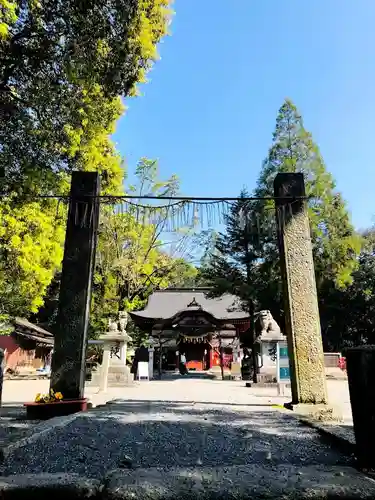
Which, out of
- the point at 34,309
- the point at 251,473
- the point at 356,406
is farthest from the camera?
the point at 34,309

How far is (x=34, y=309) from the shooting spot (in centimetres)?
1153

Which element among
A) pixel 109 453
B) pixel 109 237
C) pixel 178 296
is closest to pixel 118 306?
pixel 109 237

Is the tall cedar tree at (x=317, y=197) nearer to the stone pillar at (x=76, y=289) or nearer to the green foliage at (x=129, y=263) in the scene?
the green foliage at (x=129, y=263)

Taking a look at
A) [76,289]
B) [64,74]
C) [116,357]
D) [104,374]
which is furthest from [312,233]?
[76,289]

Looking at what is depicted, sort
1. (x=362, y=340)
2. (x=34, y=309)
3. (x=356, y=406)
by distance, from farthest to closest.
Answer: (x=362, y=340) → (x=34, y=309) → (x=356, y=406)

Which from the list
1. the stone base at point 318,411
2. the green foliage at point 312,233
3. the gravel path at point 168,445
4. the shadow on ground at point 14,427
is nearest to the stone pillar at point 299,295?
the stone base at point 318,411

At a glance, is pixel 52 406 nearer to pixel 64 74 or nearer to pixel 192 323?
pixel 64 74

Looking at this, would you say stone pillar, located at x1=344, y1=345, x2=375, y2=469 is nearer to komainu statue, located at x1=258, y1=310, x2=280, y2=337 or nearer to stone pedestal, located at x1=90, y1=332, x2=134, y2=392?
komainu statue, located at x1=258, y1=310, x2=280, y2=337

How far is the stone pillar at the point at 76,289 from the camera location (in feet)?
18.1

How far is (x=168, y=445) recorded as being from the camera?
10.9ft

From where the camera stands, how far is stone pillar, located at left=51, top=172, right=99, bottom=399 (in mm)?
5512

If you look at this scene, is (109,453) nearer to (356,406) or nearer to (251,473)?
(251,473)

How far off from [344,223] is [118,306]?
44.0ft

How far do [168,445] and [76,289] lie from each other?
3.07 m
